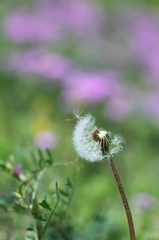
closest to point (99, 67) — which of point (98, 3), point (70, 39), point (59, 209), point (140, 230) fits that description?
point (70, 39)

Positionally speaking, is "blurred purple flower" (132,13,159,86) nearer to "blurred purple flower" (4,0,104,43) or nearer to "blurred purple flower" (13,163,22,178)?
"blurred purple flower" (4,0,104,43)

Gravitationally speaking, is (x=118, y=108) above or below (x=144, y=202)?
above

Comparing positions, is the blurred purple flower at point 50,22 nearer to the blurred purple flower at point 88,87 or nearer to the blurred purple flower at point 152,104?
the blurred purple flower at point 88,87

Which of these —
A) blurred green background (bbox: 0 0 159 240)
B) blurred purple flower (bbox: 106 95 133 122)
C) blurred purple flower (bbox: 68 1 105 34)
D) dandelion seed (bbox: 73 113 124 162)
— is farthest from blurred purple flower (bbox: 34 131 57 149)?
blurred purple flower (bbox: 68 1 105 34)

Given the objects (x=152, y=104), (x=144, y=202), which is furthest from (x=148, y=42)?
(x=144, y=202)

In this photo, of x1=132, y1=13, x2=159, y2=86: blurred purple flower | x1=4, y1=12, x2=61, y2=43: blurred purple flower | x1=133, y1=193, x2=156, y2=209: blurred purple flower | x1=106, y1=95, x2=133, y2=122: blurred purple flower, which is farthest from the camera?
x1=132, y1=13, x2=159, y2=86: blurred purple flower

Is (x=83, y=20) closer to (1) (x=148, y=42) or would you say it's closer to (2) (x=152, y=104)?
(1) (x=148, y=42)

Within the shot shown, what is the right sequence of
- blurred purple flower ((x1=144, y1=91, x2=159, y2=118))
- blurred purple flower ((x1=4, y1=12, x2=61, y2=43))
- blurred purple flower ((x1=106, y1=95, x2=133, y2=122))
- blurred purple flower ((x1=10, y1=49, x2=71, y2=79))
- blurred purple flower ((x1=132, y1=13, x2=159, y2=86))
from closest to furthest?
blurred purple flower ((x1=106, y1=95, x2=133, y2=122)), blurred purple flower ((x1=144, y1=91, x2=159, y2=118)), blurred purple flower ((x1=10, y1=49, x2=71, y2=79)), blurred purple flower ((x1=4, y1=12, x2=61, y2=43)), blurred purple flower ((x1=132, y1=13, x2=159, y2=86))
